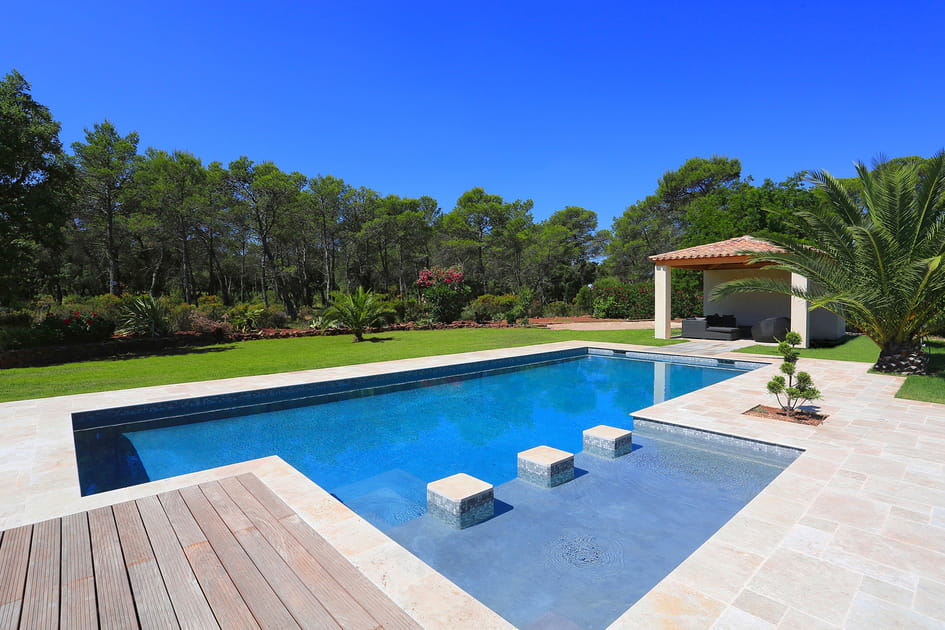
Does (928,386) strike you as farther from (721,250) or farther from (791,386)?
(721,250)

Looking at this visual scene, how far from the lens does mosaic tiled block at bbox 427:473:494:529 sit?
354cm

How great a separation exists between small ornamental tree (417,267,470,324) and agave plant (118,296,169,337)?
405 inches

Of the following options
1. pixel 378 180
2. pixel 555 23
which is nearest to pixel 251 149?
pixel 378 180

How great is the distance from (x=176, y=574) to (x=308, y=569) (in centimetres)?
69

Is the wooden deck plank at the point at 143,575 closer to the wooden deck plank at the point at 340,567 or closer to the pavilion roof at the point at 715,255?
the wooden deck plank at the point at 340,567

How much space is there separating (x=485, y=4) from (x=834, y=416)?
46.1 feet

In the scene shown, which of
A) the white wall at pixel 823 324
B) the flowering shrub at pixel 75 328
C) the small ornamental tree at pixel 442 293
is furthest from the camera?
the small ornamental tree at pixel 442 293

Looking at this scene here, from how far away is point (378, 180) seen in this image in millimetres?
31156

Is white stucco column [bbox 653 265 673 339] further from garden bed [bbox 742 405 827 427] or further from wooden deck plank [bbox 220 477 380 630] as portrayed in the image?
wooden deck plank [bbox 220 477 380 630]

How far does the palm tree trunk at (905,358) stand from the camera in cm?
816

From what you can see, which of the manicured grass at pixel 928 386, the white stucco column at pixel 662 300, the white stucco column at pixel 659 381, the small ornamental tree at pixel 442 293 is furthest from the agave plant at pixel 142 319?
the manicured grass at pixel 928 386

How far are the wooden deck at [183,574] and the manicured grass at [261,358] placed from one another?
6372mm

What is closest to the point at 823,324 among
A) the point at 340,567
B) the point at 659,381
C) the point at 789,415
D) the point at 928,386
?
the point at 928,386

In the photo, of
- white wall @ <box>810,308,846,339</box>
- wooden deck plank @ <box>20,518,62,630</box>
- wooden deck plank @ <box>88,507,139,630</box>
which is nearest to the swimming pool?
wooden deck plank @ <box>88,507,139,630</box>
